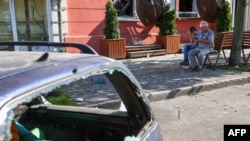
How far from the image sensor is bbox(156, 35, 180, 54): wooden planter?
37.0 ft

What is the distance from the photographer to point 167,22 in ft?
36.4

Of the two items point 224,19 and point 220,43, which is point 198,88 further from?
point 224,19

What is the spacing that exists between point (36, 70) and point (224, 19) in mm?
12170

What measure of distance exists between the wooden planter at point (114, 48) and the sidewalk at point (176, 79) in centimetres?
95

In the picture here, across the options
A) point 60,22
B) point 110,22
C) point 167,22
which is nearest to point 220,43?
point 167,22

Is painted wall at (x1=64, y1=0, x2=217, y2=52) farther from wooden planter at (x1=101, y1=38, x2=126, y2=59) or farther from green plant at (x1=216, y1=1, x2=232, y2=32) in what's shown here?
green plant at (x1=216, y1=1, x2=232, y2=32)

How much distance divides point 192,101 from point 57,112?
3.81 m

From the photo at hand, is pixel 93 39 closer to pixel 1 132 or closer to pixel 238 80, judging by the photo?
pixel 238 80

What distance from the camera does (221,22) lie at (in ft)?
41.2

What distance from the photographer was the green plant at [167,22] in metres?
11.1

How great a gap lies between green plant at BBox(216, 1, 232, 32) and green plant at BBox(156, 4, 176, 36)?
2469mm

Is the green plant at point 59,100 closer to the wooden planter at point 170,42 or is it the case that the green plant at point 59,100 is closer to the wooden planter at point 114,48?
the wooden planter at point 114,48

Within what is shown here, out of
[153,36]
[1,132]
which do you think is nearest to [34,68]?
[1,132]

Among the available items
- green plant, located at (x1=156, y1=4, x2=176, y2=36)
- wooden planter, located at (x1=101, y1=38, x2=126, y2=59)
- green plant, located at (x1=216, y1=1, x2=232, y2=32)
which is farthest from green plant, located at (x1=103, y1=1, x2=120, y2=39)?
green plant, located at (x1=216, y1=1, x2=232, y2=32)
